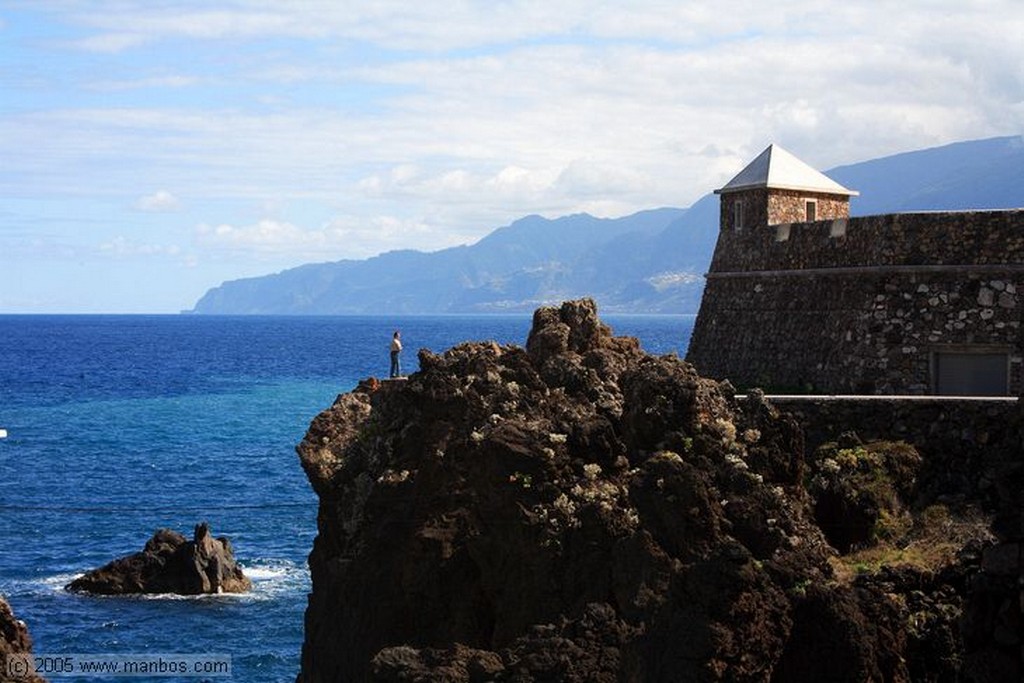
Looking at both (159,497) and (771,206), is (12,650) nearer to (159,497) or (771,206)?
(771,206)

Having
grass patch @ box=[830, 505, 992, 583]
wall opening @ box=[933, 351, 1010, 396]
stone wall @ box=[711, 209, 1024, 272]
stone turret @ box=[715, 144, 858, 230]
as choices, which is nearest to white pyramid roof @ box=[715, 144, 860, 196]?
stone turret @ box=[715, 144, 858, 230]

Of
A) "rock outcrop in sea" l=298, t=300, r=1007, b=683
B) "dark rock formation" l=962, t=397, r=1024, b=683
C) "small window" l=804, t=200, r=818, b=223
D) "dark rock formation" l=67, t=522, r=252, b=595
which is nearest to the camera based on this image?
"dark rock formation" l=962, t=397, r=1024, b=683

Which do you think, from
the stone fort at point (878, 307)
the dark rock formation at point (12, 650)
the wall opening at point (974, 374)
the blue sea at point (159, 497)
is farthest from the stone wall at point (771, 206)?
the dark rock formation at point (12, 650)

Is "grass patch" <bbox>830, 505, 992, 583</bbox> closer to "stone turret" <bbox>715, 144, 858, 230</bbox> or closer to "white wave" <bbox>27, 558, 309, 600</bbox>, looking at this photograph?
"stone turret" <bbox>715, 144, 858, 230</bbox>

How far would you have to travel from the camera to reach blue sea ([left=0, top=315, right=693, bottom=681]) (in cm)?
4234

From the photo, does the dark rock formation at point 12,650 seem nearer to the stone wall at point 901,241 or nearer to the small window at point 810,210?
the stone wall at point 901,241

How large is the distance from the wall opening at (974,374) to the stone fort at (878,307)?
0.02m

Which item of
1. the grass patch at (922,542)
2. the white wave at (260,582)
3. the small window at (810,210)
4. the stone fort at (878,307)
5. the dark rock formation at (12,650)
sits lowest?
the white wave at (260,582)

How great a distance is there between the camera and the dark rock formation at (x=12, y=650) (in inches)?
816

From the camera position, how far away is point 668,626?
15.3 meters

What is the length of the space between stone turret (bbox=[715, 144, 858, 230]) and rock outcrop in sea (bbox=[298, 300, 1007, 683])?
10.1 meters

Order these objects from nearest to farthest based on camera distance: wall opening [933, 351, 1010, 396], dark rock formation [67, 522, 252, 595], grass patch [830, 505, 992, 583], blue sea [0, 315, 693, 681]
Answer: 1. grass patch [830, 505, 992, 583]
2. wall opening [933, 351, 1010, 396]
3. blue sea [0, 315, 693, 681]
4. dark rock formation [67, 522, 252, 595]

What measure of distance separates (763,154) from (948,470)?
15140mm

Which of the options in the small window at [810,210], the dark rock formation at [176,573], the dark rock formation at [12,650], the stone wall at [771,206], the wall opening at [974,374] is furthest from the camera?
the dark rock formation at [176,573]
